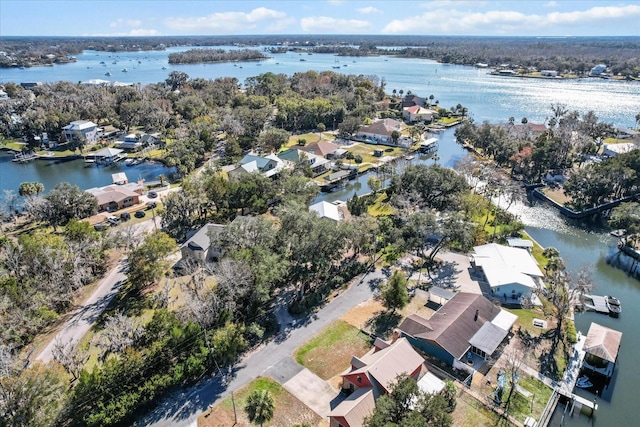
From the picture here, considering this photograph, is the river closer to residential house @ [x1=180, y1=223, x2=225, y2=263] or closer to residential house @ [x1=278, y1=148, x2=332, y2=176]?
residential house @ [x1=278, y1=148, x2=332, y2=176]

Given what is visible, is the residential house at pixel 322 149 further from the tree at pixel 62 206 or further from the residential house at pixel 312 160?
the tree at pixel 62 206

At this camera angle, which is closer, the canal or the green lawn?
the canal

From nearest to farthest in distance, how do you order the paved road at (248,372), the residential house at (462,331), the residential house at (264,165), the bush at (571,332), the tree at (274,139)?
the paved road at (248,372) → the residential house at (462,331) → the bush at (571,332) → the residential house at (264,165) → the tree at (274,139)

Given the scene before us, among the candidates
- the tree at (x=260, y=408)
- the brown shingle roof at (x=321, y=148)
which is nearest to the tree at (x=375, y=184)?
the brown shingle roof at (x=321, y=148)

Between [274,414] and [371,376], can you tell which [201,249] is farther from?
[371,376]

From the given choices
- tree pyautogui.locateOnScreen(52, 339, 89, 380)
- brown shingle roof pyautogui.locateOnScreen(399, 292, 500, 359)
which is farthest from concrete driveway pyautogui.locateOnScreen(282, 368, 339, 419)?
tree pyautogui.locateOnScreen(52, 339, 89, 380)

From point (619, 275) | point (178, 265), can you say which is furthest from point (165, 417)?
point (619, 275)

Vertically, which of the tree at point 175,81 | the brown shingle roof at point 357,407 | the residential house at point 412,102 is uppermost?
the tree at point 175,81
